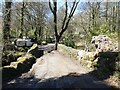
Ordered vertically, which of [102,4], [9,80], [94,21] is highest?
[102,4]

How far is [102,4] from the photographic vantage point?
4406cm

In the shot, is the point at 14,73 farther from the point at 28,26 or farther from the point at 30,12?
the point at 28,26

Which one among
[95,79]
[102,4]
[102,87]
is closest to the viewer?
[102,87]

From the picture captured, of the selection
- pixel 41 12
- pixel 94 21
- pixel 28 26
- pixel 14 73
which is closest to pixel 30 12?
pixel 41 12

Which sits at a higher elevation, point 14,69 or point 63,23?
point 63,23

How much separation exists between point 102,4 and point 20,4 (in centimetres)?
1561

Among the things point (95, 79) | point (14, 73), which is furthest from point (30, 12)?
point (95, 79)

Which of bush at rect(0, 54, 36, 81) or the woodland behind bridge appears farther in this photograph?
the woodland behind bridge

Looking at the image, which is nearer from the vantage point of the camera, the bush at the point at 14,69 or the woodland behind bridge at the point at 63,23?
the bush at the point at 14,69

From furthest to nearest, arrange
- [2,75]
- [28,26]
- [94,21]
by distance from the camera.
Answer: [28,26] → [94,21] → [2,75]

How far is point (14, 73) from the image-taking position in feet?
47.9

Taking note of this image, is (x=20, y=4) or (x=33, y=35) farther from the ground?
(x=20, y=4)

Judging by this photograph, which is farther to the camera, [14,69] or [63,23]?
[63,23]

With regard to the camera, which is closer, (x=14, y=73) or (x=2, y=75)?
(x=2, y=75)
